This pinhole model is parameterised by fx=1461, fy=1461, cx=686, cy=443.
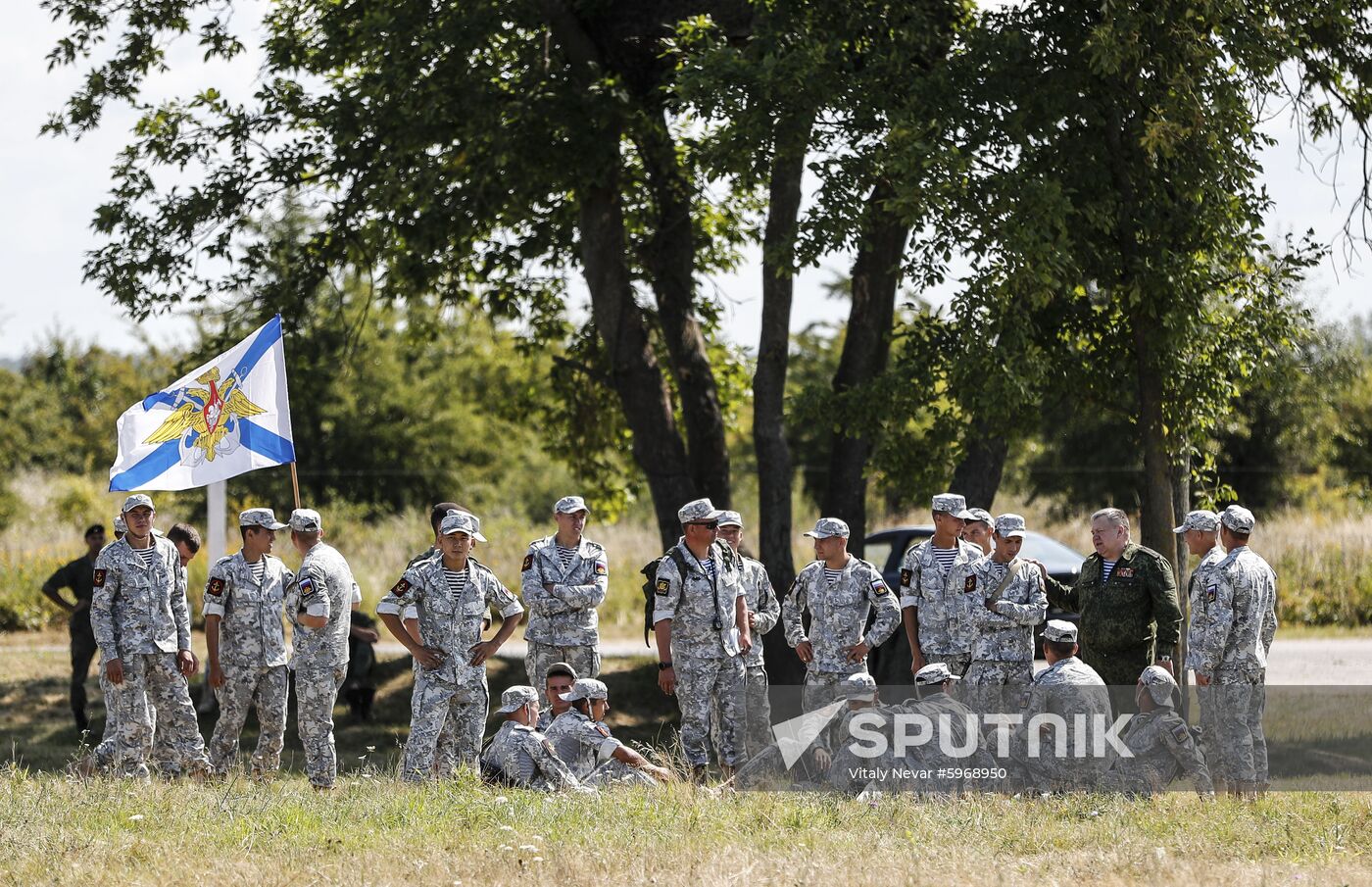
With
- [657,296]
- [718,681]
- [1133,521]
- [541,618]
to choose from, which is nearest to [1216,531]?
[718,681]

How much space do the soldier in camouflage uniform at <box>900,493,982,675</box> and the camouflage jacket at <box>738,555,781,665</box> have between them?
3.08ft

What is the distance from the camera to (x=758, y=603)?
1030 cm

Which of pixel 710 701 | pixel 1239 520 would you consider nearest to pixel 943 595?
pixel 710 701

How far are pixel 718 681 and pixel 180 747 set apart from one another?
12.3 feet

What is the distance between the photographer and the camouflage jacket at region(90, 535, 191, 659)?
32.2 ft

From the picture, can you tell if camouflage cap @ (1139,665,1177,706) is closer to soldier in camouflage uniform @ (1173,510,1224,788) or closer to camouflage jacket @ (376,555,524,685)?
soldier in camouflage uniform @ (1173,510,1224,788)

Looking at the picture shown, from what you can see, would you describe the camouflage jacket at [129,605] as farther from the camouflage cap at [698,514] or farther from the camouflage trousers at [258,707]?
the camouflage cap at [698,514]

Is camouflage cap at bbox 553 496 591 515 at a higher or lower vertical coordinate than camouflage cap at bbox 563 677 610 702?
higher

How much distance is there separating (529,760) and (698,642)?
5.95 feet

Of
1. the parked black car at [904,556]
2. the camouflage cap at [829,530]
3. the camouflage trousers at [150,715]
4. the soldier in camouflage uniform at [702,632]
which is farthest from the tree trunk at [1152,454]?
the camouflage trousers at [150,715]

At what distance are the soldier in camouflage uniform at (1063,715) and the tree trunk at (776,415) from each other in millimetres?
5599

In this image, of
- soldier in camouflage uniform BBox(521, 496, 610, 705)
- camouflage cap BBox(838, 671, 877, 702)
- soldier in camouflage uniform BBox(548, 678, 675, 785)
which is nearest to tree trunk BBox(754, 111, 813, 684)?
soldier in camouflage uniform BBox(521, 496, 610, 705)

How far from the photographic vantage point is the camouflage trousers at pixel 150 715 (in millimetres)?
9812

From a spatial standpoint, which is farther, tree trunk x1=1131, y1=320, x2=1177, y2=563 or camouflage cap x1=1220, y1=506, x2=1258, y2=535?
tree trunk x1=1131, y1=320, x2=1177, y2=563
